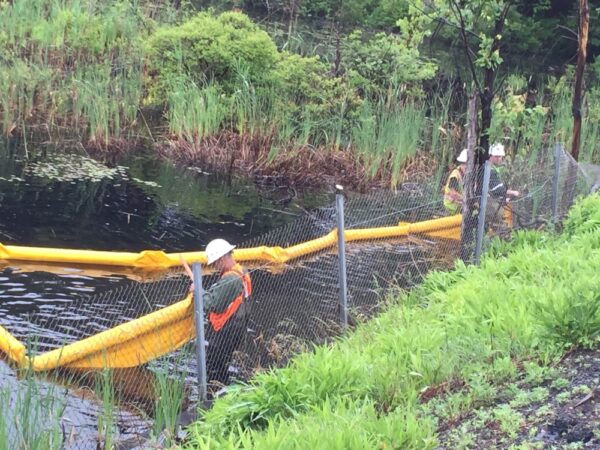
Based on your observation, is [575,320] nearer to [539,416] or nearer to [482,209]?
[539,416]

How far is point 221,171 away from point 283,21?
15.7 meters

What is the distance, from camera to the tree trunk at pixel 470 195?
840 cm

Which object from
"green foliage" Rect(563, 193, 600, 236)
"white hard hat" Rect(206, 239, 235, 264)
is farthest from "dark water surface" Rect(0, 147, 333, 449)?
"green foliage" Rect(563, 193, 600, 236)

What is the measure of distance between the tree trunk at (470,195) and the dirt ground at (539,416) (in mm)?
3946

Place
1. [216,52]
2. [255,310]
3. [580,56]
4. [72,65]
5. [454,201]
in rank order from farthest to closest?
[72,65] < [216,52] < [580,56] < [454,201] < [255,310]

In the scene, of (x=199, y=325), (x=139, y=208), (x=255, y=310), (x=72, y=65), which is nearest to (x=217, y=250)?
(x=255, y=310)

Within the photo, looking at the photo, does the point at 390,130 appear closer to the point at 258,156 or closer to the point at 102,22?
the point at 258,156

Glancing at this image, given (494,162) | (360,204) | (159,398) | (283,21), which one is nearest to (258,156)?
(360,204)

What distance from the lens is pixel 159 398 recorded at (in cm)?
507

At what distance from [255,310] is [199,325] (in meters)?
2.53

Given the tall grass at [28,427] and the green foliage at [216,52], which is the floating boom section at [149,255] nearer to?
the tall grass at [28,427]

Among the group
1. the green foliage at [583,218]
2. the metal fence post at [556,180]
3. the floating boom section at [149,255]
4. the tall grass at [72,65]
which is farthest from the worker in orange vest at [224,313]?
the tall grass at [72,65]

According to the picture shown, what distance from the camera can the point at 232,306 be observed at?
6.30m

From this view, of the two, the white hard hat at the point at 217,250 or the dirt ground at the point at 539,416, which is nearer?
the dirt ground at the point at 539,416
